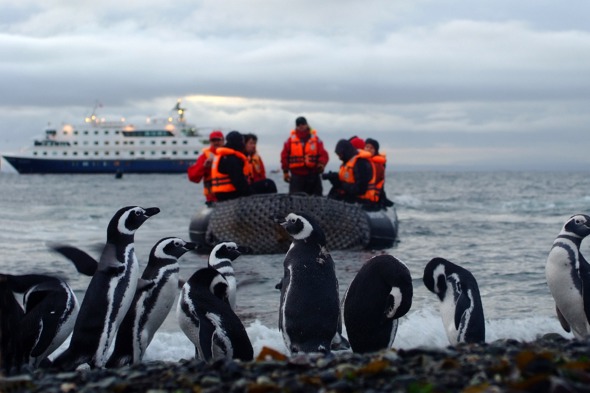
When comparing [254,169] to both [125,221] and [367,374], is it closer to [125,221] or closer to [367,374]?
[125,221]

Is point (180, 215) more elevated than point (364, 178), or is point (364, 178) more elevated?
point (364, 178)

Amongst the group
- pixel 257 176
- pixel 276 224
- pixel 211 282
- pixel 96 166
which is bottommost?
pixel 96 166

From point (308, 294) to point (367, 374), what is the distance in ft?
7.41

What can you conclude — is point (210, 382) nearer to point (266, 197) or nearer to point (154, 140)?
point (266, 197)

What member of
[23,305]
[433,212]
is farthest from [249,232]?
[433,212]

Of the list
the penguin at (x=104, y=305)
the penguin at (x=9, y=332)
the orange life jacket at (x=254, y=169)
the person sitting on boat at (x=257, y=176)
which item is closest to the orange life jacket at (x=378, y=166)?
the person sitting on boat at (x=257, y=176)

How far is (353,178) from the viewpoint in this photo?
14.6 metres

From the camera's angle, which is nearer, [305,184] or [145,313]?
[145,313]

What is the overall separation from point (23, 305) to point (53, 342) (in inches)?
19.7

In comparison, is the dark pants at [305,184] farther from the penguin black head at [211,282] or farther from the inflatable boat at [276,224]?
the penguin black head at [211,282]

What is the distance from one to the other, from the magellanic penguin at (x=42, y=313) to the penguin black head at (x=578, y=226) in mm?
3667

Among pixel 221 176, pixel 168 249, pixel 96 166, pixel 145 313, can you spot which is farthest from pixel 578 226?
pixel 96 166

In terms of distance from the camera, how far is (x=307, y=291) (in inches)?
247

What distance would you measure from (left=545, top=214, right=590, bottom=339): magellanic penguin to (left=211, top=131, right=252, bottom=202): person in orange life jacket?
6950mm
